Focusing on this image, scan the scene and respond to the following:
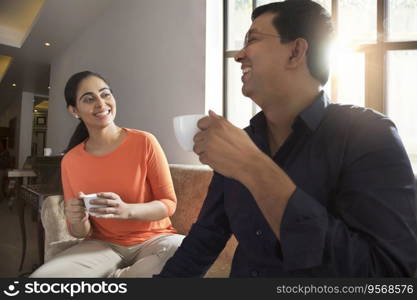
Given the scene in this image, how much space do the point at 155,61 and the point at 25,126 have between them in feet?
26.3

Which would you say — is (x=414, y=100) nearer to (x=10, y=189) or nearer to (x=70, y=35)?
(x=70, y=35)

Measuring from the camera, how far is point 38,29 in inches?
177

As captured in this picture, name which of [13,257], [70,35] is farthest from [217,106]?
[70,35]

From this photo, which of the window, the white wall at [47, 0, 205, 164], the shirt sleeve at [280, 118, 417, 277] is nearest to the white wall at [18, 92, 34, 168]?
the white wall at [47, 0, 205, 164]

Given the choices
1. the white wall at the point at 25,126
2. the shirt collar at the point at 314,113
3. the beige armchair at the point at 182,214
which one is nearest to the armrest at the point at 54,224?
the beige armchair at the point at 182,214

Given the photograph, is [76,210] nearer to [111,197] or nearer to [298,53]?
[111,197]

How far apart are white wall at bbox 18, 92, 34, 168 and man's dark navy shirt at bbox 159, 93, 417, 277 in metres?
9.93

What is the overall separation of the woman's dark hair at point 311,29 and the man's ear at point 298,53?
1 centimetres

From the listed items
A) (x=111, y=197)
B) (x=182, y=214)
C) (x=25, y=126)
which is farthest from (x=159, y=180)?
(x=25, y=126)

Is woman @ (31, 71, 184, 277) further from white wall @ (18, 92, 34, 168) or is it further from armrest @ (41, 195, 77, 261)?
white wall @ (18, 92, 34, 168)

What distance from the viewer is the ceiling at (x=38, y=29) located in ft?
12.6

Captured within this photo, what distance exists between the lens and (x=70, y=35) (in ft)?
15.0

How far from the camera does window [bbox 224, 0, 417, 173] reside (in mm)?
2178

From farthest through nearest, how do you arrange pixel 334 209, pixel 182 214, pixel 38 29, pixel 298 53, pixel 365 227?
pixel 38 29
pixel 182 214
pixel 298 53
pixel 334 209
pixel 365 227
